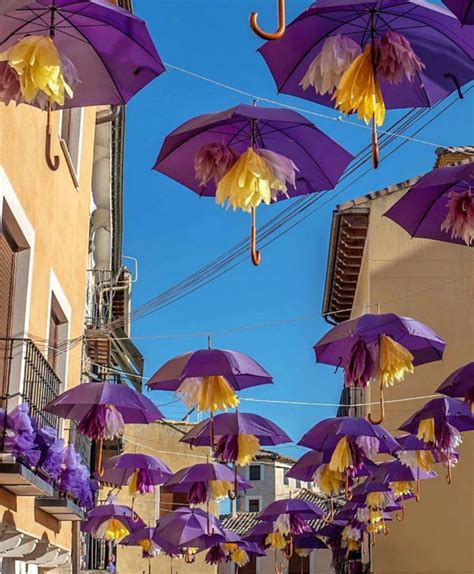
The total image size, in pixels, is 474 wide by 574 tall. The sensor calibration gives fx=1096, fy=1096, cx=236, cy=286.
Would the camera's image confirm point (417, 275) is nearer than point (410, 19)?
No

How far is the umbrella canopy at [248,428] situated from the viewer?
1511 centimetres

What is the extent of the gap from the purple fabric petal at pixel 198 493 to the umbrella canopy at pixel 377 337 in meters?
5.72

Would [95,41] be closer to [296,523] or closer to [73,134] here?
[73,134]

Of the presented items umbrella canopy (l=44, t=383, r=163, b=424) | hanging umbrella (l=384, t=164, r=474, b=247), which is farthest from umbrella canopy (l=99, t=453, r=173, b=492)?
hanging umbrella (l=384, t=164, r=474, b=247)

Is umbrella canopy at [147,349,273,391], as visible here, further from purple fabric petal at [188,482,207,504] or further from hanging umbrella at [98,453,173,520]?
purple fabric petal at [188,482,207,504]

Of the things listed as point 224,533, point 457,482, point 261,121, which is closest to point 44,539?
point 261,121

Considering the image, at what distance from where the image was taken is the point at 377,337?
1209 centimetres

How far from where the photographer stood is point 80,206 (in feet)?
54.0

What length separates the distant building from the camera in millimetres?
44625

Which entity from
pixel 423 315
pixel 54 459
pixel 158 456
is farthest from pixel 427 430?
pixel 158 456

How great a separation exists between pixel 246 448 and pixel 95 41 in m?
9.51

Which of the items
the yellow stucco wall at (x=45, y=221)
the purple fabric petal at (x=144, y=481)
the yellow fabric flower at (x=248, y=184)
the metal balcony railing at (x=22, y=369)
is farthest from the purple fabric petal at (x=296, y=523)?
the yellow fabric flower at (x=248, y=184)

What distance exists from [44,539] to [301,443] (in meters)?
4.15

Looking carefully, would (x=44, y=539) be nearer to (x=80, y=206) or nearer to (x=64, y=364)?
(x=64, y=364)
